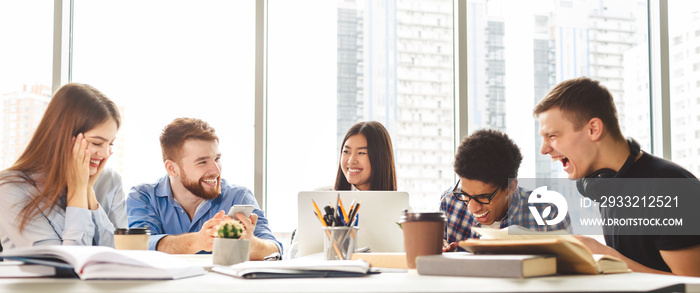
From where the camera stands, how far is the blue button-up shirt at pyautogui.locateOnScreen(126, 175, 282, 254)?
275cm

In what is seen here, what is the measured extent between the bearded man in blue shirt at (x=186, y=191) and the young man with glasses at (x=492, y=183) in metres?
0.96

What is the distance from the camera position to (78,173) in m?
2.06

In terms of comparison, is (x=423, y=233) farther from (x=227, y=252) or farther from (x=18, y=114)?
(x=18, y=114)

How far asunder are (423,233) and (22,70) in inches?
137

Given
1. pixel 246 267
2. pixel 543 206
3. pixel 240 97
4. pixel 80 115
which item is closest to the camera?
pixel 246 267

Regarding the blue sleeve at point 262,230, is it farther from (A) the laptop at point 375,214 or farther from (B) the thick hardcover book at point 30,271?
(B) the thick hardcover book at point 30,271

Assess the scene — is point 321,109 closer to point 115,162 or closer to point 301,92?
point 301,92

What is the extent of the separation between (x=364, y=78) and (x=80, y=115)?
2020 mm

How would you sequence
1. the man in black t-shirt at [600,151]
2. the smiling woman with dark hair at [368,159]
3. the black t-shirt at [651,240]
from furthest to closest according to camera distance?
the smiling woman with dark hair at [368,159] < the man in black t-shirt at [600,151] < the black t-shirt at [651,240]

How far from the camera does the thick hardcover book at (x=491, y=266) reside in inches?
40.3

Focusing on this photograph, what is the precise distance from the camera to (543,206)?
8.04ft

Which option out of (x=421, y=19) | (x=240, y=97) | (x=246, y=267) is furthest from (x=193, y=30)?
(x=246, y=267)

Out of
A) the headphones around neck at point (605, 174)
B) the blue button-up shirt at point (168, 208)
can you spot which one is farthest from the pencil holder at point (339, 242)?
the blue button-up shirt at point (168, 208)

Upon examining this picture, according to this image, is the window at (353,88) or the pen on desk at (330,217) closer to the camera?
the pen on desk at (330,217)
